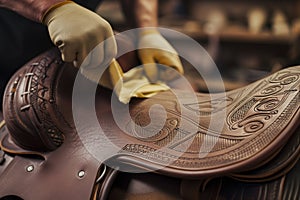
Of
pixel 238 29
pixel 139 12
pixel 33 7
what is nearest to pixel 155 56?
pixel 139 12

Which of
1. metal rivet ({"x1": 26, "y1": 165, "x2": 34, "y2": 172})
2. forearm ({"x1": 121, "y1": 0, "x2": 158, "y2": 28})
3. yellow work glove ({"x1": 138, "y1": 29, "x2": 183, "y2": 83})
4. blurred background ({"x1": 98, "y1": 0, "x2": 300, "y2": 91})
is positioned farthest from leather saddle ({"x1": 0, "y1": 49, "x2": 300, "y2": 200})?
blurred background ({"x1": 98, "y1": 0, "x2": 300, "y2": 91})

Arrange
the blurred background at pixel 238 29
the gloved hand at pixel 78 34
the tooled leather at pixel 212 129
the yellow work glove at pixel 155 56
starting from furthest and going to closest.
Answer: the blurred background at pixel 238 29 < the yellow work glove at pixel 155 56 < the gloved hand at pixel 78 34 < the tooled leather at pixel 212 129

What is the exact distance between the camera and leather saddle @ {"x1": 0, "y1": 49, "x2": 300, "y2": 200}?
1.70 ft

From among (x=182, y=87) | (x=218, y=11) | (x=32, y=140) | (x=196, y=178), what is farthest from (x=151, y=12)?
(x=218, y=11)

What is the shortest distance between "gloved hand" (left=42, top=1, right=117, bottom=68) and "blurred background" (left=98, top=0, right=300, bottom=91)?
188cm

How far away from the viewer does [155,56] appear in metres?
0.95

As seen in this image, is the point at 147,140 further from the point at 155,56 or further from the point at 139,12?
the point at 139,12

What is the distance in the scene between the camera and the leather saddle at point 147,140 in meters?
0.52

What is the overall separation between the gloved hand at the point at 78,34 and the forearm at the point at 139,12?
40 centimetres

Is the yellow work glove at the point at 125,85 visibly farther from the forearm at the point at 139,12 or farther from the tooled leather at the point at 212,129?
the forearm at the point at 139,12

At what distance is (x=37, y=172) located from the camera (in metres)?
0.62

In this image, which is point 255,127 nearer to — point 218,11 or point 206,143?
point 206,143

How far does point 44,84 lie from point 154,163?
23cm

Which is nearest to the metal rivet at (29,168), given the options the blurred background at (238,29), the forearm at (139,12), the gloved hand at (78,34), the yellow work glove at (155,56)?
the gloved hand at (78,34)
